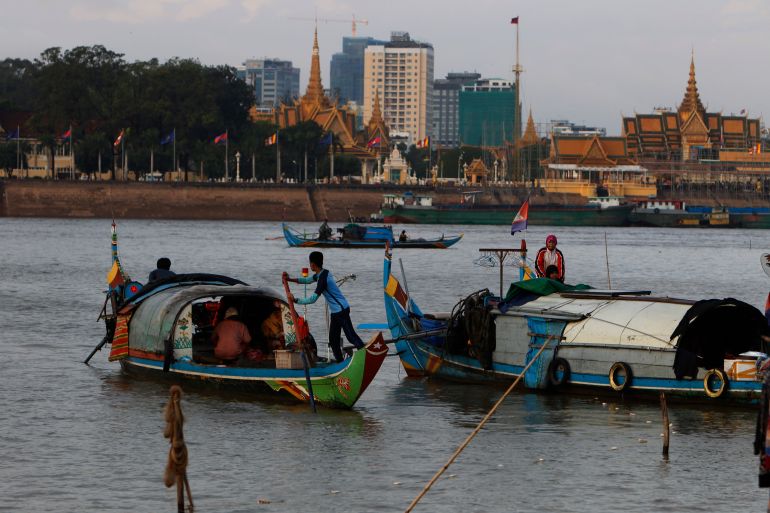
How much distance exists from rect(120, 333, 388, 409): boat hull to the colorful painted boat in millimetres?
A: 100235

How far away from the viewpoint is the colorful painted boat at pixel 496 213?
401 ft

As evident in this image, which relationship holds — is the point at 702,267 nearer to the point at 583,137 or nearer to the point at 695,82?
the point at 583,137

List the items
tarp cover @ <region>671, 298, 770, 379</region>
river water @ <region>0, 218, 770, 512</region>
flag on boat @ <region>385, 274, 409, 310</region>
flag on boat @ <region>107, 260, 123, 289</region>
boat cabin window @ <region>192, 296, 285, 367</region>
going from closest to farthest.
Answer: river water @ <region>0, 218, 770, 512</region> < tarp cover @ <region>671, 298, 770, 379</region> < boat cabin window @ <region>192, 296, 285, 367</region> < flag on boat @ <region>385, 274, 409, 310</region> < flag on boat @ <region>107, 260, 123, 289</region>

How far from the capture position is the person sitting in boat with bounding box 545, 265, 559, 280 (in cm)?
2202

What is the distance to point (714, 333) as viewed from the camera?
19.4 meters

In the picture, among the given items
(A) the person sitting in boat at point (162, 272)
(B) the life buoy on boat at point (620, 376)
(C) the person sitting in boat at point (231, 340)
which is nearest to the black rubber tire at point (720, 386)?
(B) the life buoy on boat at point (620, 376)

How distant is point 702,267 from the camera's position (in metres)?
66.0

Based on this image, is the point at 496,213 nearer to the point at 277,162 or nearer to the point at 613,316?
the point at 277,162

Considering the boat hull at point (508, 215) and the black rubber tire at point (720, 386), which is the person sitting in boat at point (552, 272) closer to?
the black rubber tire at point (720, 386)

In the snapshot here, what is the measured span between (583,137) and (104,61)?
5000 cm

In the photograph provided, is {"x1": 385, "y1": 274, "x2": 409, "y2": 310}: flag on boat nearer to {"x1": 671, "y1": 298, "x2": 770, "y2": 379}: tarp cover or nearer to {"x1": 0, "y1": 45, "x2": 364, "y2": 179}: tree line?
{"x1": 671, "y1": 298, "x2": 770, "y2": 379}: tarp cover

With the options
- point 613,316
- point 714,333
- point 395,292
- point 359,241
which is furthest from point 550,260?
point 359,241

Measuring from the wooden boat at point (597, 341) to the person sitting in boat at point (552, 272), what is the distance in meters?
0.37

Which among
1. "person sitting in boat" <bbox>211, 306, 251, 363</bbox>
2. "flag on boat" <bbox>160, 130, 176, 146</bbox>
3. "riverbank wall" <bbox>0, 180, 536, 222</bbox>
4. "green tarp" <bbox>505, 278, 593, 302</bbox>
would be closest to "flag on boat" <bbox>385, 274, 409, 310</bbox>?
"green tarp" <bbox>505, 278, 593, 302</bbox>
